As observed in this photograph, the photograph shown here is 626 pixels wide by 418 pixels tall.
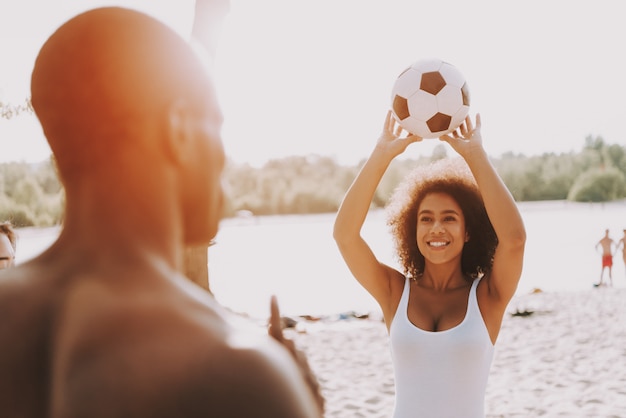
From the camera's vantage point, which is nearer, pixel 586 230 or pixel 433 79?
pixel 433 79

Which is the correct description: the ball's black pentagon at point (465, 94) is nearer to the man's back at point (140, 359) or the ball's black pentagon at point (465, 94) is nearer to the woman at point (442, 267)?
the woman at point (442, 267)

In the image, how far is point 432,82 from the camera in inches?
137

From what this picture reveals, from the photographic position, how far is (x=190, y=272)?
4.73 meters

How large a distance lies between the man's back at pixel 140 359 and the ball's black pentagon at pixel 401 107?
8.80 feet

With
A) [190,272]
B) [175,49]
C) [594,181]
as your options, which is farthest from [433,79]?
[594,181]

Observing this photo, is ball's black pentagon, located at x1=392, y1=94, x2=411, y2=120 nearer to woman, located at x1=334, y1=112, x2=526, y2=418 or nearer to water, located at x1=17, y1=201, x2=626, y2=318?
woman, located at x1=334, y1=112, x2=526, y2=418

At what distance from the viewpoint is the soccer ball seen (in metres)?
3.23

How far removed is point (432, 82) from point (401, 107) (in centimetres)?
28

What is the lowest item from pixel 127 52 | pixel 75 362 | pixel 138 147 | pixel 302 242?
pixel 302 242

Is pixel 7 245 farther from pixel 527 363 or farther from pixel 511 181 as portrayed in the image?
pixel 511 181

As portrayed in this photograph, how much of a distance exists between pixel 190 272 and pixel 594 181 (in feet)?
258

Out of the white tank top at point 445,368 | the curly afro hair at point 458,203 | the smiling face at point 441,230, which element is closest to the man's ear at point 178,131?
the white tank top at point 445,368

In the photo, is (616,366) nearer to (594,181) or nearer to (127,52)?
(127,52)

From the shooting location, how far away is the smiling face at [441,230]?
9.66ft
